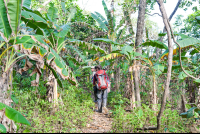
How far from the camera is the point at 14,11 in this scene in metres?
3.64

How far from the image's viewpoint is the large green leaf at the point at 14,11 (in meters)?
3.59

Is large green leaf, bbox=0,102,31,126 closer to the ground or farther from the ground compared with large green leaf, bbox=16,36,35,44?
closer to the ground

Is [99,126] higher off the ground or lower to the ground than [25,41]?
lower

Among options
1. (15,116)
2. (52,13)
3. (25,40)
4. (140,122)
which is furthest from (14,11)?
(140,122)

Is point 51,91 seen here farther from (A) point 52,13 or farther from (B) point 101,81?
(A) point 52,13

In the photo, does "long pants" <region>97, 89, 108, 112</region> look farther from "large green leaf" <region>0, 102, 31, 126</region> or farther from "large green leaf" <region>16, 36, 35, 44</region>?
"large green leaf" <region>0, 102, 31, 126</region>

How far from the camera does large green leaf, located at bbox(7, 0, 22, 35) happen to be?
3.59 meters

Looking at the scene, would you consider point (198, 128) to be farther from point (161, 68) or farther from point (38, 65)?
point (38, 65)

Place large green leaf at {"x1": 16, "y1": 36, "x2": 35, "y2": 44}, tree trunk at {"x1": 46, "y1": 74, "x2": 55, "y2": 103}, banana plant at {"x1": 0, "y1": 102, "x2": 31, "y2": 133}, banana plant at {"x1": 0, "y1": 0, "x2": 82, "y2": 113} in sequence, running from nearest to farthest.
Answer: banana plant at {"x1": 0, "y1": 102, "x2": 31, "y2": 133} → banana plant at {"x1": 0, "y1": 0, "x2": 82, "y2": 113} → large green leaf at {"x1": 16, "y1": 36, "x2": 35, "y2": 44} → tree trunk at {"x1": 46, "y1": 74, "x2": 55, "y2": 103}

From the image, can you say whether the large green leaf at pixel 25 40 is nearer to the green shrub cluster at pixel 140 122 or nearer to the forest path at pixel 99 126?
the forest path at pixel 99 126

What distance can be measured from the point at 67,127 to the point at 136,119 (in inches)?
69.6

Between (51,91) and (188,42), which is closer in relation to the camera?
(188,42)

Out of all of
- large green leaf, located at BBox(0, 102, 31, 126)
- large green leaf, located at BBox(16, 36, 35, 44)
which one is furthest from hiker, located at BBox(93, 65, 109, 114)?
large green leaf, located at BBox(0, 102, 31, 126)

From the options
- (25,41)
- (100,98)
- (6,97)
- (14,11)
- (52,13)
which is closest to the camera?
(14,11)
